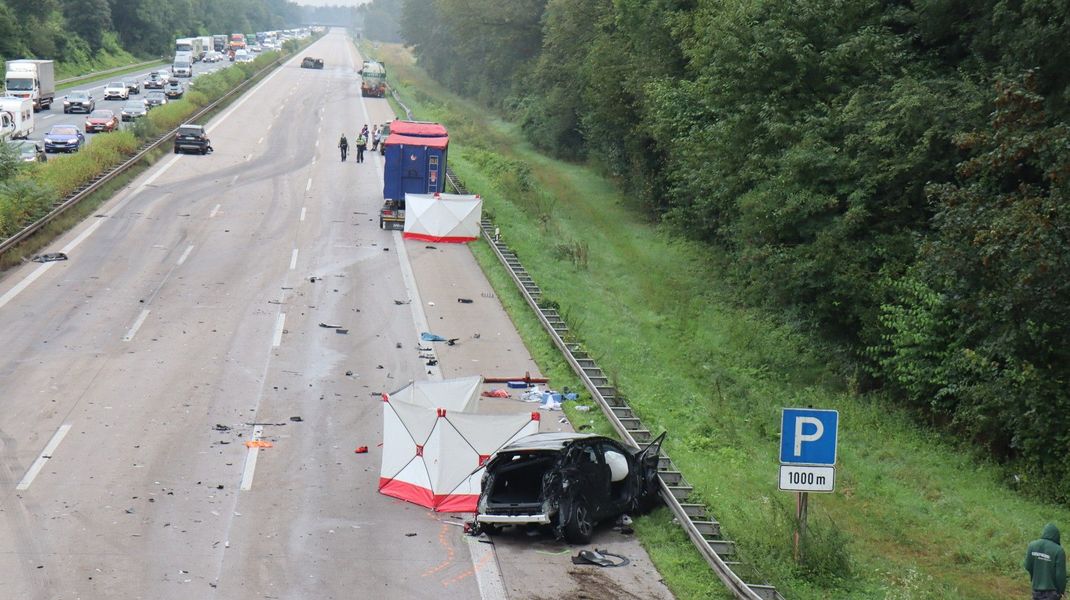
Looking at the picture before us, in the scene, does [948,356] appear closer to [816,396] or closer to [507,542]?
[816,396]

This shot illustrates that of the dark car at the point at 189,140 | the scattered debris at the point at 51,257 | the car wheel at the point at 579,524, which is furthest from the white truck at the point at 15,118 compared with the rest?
the car wheel at the point at 579,524

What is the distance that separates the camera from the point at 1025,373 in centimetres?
1769

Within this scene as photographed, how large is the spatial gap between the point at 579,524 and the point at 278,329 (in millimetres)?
11921

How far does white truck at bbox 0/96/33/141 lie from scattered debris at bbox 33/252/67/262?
23.4 metres

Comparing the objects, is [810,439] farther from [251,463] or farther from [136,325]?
[136,325]

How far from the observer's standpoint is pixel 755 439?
19.9 meters

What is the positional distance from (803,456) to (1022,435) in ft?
24.4

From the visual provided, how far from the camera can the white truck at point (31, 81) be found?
214 ft

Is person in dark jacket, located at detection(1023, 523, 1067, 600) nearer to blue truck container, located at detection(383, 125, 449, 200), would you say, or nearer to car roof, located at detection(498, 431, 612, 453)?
car roof, located at detection(498, 431, 612, 453)

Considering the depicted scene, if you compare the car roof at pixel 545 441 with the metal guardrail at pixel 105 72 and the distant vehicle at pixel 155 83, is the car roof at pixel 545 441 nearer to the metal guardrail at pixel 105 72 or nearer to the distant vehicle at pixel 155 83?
the distant vehicle at pixel 155 83

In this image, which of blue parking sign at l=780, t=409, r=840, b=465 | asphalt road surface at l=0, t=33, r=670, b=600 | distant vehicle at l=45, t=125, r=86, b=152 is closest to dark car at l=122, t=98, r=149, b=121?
distant vehicle at l=45, t=125, r=86, b=152

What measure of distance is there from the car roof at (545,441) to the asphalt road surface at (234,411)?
1099 millimetres

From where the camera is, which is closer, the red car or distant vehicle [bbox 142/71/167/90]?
the red car

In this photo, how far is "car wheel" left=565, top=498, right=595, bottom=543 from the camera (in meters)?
13.6
